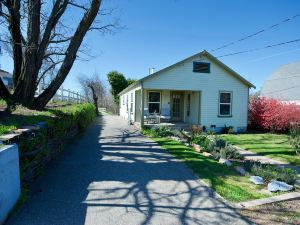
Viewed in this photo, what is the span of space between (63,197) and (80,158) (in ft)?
10.7

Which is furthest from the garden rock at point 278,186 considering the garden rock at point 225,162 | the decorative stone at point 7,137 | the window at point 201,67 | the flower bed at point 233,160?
the window at point 201,67

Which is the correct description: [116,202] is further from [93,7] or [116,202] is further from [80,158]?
[93,7]

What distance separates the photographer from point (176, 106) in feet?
66.9

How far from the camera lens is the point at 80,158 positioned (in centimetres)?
818

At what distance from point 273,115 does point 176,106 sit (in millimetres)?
6496

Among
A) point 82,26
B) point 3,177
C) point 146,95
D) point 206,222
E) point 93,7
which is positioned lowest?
point 206,222

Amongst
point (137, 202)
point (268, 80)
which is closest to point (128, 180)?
point (137, 202)

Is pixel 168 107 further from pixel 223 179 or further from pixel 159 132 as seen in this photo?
pixel 223 179

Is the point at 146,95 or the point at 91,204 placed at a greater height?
the point at 146,95

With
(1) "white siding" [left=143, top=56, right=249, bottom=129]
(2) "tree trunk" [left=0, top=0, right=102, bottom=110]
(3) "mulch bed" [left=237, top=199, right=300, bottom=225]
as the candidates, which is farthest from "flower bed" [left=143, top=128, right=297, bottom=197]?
(2) "tree trunk" [left=0, top=0, right=102, bottom=110]

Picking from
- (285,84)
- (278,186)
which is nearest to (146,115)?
(278,186)

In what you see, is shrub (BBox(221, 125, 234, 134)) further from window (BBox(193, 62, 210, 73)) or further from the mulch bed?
the mulch bed

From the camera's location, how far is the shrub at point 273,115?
16734mm

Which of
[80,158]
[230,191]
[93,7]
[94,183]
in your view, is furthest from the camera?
[93,7]
